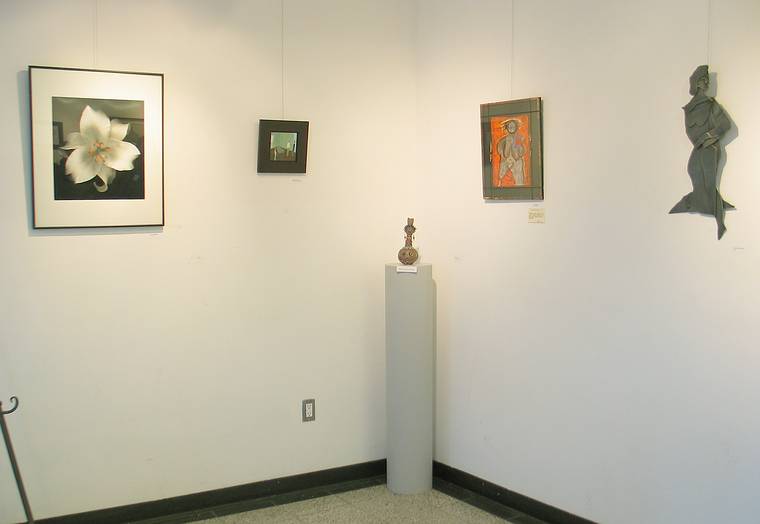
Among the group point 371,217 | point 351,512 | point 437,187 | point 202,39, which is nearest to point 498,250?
point 437,187

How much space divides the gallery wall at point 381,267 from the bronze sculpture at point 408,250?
0.17 m

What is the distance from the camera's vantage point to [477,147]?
3119 mm

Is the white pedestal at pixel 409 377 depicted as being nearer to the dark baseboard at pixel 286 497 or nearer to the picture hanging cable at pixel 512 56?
the dark baseboard at pixel 286 497

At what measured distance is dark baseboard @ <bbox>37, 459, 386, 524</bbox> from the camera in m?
2.86

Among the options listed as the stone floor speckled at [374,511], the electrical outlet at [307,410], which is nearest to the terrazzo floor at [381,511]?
the stone floor speckled at [374,511]

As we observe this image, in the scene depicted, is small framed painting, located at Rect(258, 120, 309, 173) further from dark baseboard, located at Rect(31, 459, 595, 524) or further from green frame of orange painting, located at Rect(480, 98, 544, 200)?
dark baseboard, located at Rect(31, 459, 595, 524)

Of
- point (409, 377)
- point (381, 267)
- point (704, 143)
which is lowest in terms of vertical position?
point (409, 377)

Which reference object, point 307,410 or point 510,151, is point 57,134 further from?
point 510,151

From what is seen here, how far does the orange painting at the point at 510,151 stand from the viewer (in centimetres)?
290

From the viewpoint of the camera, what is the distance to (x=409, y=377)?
125 inches

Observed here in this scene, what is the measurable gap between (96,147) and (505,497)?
2458 mm

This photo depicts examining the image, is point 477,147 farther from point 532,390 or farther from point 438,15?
point 532,390

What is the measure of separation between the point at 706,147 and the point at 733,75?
256 millimetres

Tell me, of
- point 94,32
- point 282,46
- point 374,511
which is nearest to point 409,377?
point 374,511
